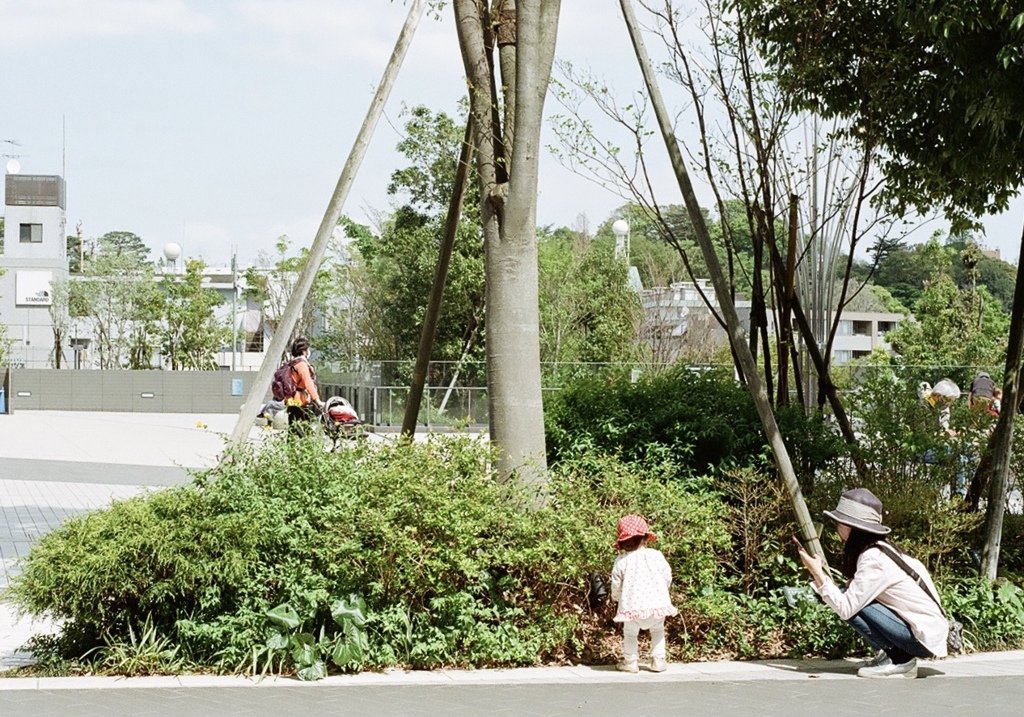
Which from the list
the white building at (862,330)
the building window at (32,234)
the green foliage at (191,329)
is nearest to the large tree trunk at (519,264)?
the green foliage at (191,329)

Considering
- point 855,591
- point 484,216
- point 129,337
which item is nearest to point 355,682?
point 855,591

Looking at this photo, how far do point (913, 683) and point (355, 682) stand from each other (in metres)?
2.95

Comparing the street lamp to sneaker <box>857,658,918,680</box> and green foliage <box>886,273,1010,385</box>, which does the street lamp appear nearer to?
green foliage <box>886,273,1010,385</box>

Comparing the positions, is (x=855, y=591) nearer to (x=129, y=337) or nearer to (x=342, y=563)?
(x=342, y=563)

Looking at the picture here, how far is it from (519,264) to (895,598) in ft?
10.5

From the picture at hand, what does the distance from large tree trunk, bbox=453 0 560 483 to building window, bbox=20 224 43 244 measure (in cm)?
7110

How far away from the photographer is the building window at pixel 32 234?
73.2 metres

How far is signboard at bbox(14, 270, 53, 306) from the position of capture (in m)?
71.8

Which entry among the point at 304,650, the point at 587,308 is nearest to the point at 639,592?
the point at 304,650

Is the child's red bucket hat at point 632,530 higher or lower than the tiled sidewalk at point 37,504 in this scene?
higher

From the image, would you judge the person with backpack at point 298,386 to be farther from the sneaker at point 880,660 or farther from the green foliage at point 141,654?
the sneaker at point 880,660

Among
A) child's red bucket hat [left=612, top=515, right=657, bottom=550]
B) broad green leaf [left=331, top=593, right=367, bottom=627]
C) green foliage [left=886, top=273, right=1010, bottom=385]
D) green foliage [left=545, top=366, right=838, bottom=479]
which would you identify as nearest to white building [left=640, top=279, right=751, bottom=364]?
green foliage [left=886, top=273, right=1010, bottom=385]

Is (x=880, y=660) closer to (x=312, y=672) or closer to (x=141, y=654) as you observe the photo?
(x=312, y=672)

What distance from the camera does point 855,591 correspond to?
21.6 feet
